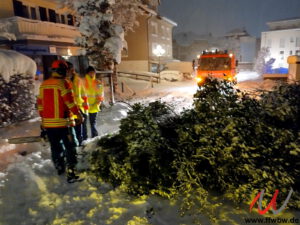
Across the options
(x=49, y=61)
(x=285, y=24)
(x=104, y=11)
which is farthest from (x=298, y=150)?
(x=285, y=24)

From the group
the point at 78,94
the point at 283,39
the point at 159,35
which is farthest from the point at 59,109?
the point at 283,39

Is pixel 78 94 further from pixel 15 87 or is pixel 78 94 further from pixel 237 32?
pixel 237 32

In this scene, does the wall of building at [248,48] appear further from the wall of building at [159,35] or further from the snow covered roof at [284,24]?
the wall of building at [159,35]

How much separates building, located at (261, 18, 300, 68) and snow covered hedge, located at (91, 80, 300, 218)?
48.9 m

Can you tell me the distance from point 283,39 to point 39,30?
154ft

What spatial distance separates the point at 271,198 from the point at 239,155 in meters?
0.71

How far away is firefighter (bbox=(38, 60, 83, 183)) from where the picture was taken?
397cm

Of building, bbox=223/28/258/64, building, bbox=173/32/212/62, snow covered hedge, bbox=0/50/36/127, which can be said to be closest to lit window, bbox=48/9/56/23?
snow covered hedge, bbox=0/50/36/127

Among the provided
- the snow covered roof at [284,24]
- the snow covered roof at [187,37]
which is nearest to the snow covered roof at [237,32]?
the snow covered roof at [187,37]

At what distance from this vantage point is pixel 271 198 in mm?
3234

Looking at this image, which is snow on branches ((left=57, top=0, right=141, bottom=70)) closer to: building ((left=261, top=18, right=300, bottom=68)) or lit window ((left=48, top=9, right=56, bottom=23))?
lit window ((left=48, top=9, right=56, bottom=23))

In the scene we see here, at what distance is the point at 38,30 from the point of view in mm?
17875

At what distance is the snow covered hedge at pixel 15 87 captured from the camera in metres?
7.16

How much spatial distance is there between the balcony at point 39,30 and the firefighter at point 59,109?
49.2ft
